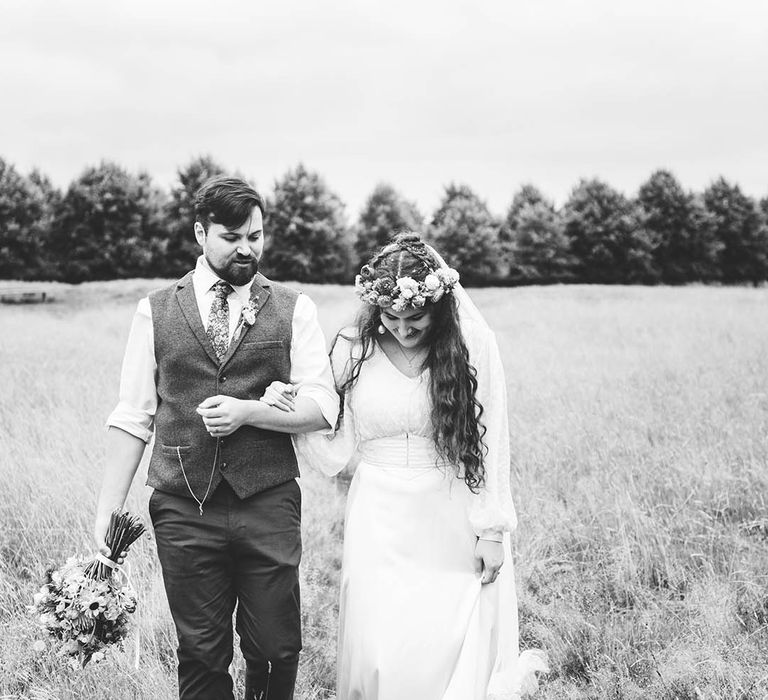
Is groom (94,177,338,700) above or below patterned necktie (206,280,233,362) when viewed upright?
below

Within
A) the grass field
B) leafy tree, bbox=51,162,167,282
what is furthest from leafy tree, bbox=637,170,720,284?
the grass field

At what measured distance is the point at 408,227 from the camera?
35.8 metres

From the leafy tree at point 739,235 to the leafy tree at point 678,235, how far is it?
129 centimetres

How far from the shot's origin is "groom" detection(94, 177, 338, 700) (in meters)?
2.70

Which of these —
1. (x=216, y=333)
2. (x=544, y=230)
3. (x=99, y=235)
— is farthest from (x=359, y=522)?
(x=544, y=230)

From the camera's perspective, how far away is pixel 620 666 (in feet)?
11.6

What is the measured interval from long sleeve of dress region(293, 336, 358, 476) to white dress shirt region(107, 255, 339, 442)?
0.23m

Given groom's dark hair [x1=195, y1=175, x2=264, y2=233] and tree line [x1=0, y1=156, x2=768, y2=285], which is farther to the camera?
tree line [x1=0, y1=156, x2=768, y2=285]

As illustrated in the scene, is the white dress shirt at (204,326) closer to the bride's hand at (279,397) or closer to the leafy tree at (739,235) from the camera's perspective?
the bride's hand at (279,397)

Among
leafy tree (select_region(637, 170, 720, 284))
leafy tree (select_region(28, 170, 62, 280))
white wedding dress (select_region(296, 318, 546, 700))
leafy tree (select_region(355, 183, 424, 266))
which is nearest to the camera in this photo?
white wedding dress (select_region(296, 318, 546, 700))

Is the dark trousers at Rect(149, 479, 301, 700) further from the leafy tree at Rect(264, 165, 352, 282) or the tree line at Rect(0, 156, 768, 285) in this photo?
the leafy tree at Rect(264, 165, 352, 282)

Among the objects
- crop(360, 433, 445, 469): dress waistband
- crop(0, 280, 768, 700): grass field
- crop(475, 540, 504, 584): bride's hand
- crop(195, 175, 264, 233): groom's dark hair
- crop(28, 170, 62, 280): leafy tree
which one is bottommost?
crop(0, 280, 768, 700): grass field

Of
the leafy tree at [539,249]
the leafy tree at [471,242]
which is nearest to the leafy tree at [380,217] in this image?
the leafy tree at [471,242]

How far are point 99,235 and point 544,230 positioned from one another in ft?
77.8
